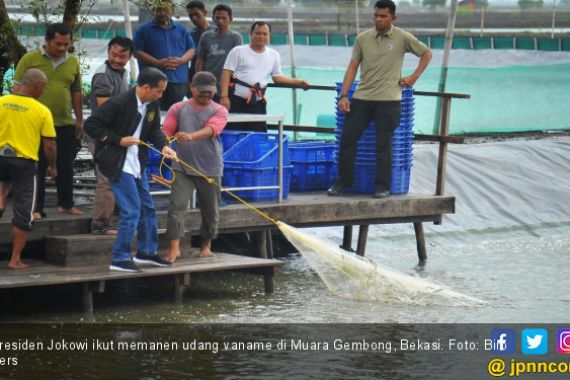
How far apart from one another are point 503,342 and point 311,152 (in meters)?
4.74

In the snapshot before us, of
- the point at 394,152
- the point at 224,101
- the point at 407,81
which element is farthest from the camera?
the point at 394,152

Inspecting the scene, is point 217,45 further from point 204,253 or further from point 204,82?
point 204,253

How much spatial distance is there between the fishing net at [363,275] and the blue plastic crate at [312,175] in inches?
99.6

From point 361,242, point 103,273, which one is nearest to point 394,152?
point 361,242

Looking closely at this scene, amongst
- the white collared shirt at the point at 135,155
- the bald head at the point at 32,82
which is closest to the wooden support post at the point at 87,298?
the white collared shirt at the point at 135,155

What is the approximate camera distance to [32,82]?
10.9m

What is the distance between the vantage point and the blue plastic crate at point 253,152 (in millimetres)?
12859

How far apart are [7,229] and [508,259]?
6.40 m

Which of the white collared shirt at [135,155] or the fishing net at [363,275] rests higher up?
the white collared shirt at [135,155]

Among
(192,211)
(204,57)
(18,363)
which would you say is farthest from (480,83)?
(18,363)

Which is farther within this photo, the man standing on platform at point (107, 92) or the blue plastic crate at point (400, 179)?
the blue plastic crate at point (400, 179)

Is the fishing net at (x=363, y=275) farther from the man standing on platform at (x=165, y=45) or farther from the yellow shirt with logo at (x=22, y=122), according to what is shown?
the man standing on platform at (x=165, y=45)

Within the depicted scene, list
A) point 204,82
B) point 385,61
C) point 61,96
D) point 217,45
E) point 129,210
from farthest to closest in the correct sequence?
point 217,45 → point 385,61 → point 61,96 → point 204,82 → point 129,210

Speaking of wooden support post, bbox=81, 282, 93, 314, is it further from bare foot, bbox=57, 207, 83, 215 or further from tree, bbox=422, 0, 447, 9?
tree, bbox=422, 0, 447, 9
